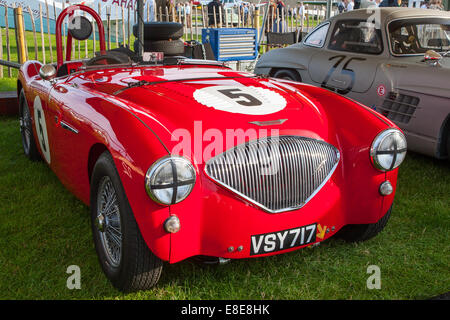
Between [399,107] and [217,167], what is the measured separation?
2892 millimetres

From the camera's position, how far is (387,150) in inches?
98.7

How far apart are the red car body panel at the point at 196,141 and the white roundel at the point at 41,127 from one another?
0.56 ft

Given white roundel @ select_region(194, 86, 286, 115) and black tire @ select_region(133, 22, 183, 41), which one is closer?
white roundel @ select_region(194, 86, 286, 115)

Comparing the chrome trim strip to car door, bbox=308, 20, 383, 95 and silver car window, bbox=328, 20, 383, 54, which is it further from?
silver car window, bbox=328, 20, 383, 54

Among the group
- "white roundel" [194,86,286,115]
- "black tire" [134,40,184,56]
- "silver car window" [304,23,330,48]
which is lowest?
"white roundel" [194,86,286,115]

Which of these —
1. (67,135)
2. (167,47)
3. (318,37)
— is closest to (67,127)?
(67,135)

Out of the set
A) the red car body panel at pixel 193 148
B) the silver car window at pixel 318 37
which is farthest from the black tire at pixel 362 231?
the silver car window at pixel 318 37

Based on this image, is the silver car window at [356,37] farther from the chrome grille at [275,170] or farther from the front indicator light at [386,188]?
the chrome grille at [275,170]

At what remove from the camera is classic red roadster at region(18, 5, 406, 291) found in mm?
2082

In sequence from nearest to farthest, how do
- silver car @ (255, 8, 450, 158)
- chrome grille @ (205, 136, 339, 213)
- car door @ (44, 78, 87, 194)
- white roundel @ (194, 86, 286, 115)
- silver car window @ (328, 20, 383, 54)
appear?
chrome grille @ (205, 136, 339, 213)
white roundel @ (194, 86, 286, 115)
car door @ (44, 78, 87, 194)
silver car @ (255, 8, 450, 158)
silver car window @ (328, 20, 383, 54)

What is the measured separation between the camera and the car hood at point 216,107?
89.1 inches

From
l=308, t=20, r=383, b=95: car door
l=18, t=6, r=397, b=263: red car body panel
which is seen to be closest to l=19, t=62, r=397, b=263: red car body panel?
l=18, t=6, r=397, b=263: red car body panel

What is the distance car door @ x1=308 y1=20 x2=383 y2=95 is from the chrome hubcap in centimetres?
328
